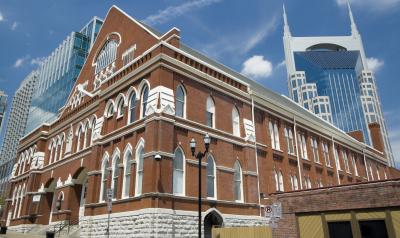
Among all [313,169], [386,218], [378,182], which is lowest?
[386,218]

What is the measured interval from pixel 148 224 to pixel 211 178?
5790 millimetres

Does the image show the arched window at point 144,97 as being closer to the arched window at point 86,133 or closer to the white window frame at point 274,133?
the arched window at point 86,133

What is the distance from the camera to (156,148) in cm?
1894

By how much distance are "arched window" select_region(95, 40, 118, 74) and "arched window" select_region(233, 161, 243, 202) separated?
14.5 meters

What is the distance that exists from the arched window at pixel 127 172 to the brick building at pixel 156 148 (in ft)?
0.22

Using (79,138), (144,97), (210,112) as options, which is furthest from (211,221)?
(79,138)

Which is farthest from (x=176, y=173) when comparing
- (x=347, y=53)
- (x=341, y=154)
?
(x=347, y=53)

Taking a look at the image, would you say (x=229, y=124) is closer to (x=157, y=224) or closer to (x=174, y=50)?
(x=174, y=50)

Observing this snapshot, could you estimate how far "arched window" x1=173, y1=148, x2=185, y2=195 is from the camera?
19.6m

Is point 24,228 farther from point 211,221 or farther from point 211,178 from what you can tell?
point 211,178

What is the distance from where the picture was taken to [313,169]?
3447cm

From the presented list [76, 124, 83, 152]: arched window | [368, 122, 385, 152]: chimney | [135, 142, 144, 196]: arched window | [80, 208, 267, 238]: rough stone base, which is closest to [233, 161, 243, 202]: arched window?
[80, 208, 267, 238]: rough stone base

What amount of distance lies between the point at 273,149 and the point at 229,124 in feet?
19.8

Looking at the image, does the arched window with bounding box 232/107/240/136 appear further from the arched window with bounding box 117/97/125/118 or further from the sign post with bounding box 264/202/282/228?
the sign post with bounding box 264/202/282/228
